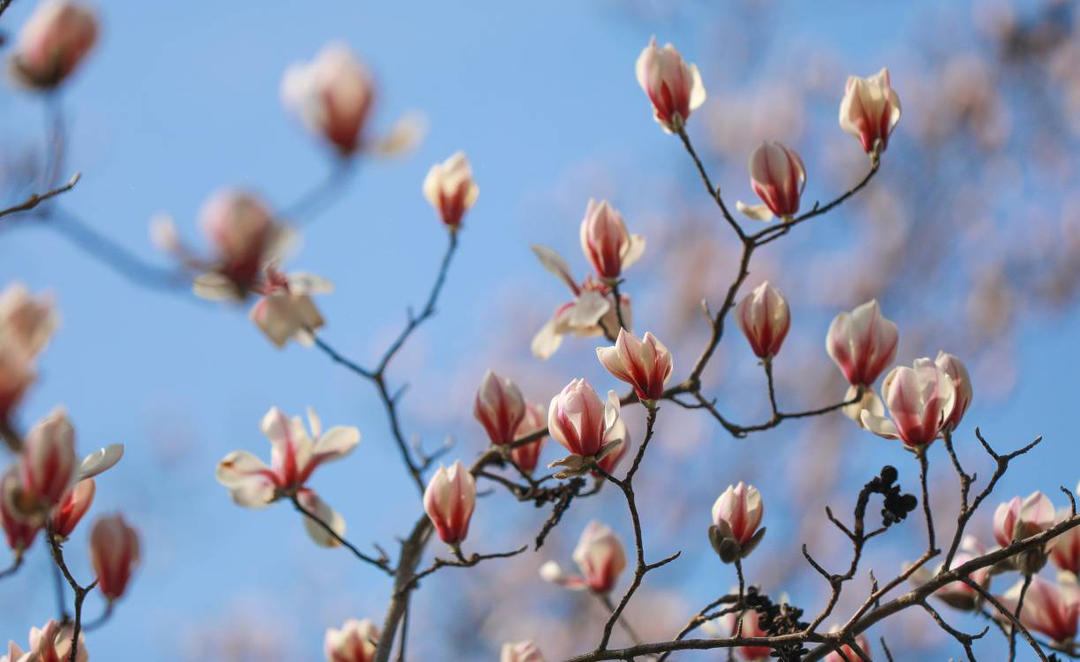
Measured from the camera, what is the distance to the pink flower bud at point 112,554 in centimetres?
125

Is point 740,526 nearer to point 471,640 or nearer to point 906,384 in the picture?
point 906,384

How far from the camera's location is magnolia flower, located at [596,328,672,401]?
1.34m

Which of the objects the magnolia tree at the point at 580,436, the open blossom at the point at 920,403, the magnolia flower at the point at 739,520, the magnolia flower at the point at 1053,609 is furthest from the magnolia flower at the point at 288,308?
the magnolia flower at the point at 1053,609

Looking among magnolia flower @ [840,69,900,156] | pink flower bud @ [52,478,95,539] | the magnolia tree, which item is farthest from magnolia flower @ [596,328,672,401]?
pink flower bud @ [52,478,95,539]

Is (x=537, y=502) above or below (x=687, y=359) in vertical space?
below

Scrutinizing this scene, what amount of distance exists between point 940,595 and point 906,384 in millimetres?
322

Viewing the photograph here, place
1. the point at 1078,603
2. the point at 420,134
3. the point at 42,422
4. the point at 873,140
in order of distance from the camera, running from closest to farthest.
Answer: the point at 42,422
the point at 420,134
the point at 1078,603
the point at 873,140

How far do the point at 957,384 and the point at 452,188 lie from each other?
0.80m

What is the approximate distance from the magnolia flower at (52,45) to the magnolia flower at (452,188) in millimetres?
623

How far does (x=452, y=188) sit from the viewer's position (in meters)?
1.69

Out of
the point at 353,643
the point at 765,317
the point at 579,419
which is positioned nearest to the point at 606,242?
the point at 765,317

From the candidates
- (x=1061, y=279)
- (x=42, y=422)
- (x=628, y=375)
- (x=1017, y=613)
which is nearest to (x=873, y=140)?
(x=628, y=375)

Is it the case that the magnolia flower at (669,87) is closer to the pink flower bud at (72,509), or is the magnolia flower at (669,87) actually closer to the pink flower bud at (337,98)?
the pink flower bud at (337,98)

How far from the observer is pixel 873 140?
5.26ft
